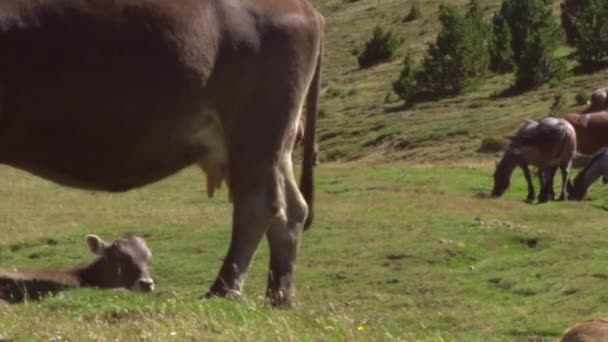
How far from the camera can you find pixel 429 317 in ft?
60.3

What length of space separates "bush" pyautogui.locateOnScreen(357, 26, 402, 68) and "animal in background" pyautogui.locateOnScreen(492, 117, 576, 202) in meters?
32.2

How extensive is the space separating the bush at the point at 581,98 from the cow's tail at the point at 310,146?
39415 millimetres

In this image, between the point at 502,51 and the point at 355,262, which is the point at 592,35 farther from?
the point at 355,262

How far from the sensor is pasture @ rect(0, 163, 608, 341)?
9.66 m

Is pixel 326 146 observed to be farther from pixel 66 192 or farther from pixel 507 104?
pixel 66 192

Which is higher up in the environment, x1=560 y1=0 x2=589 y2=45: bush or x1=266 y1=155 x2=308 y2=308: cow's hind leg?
x1=266 y1=155 x2=308 y2=308: cow's hind leg

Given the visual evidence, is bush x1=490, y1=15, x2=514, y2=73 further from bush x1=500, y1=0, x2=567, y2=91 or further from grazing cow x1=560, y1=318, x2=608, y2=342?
grazing cow x1=560, y1=318, x2=608, y2=342

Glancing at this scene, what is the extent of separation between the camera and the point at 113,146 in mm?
9984

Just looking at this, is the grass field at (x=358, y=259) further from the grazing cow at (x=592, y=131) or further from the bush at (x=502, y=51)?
the bush at (x=502, y=51)

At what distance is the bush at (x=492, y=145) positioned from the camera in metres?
46.3

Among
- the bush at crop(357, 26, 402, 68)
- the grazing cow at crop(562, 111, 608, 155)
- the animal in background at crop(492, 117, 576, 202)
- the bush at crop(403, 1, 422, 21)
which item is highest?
the animal in background at crop(492, 117, 576, 202)

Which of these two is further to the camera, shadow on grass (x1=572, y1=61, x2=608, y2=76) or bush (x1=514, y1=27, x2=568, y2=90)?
shadow on grass (x1=572, y1=61, x2=608, y2=76)

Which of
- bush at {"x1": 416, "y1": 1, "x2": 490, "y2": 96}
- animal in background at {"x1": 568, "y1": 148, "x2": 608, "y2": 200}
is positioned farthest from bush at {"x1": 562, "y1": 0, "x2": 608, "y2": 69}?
animal in background at {"x1": 568, "y1": 148, "x2": 608, "y2": 200}

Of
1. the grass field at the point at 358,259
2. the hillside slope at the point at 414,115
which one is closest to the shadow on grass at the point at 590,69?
the hillside slope at the point at 414,115
